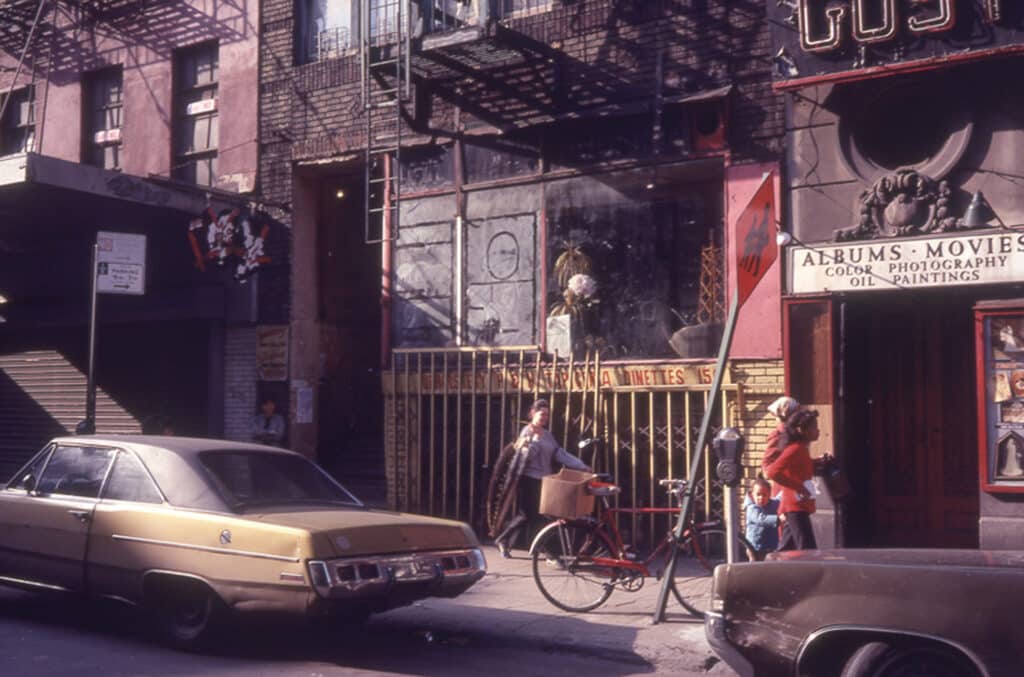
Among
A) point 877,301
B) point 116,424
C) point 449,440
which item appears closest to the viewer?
point 877,301

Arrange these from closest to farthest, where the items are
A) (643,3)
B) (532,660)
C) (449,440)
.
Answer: (532,660) < (643,3) < (449,440)

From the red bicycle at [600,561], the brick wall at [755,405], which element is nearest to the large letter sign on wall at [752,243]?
the red bicycle at [600,561]

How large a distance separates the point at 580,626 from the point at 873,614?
369 centimetres

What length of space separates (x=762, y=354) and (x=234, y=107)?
869cm

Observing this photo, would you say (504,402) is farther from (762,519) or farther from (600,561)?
(600,561)

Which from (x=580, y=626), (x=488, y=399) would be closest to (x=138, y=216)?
(x=488, y=399)

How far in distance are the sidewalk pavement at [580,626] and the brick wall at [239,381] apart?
21.2ft

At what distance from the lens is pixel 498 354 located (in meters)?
13.7

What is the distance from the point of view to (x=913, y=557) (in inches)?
222

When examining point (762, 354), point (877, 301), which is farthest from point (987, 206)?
point (762, 354)

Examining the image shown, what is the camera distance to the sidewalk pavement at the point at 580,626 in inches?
305

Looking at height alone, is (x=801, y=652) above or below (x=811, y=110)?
below

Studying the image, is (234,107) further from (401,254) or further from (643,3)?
(643,3)

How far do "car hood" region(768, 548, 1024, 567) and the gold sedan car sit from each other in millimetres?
2646
